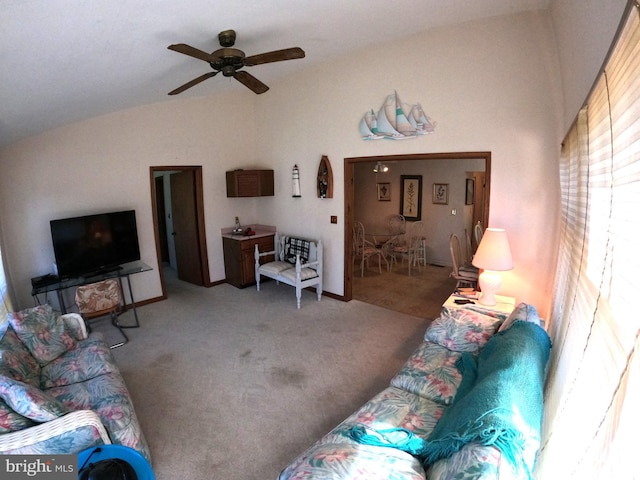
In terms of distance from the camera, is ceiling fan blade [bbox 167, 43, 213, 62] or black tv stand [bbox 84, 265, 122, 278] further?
black tv stand [bbox 84, 265, 122, 278]

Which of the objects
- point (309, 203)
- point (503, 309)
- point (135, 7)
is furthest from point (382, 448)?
point (309, 203)

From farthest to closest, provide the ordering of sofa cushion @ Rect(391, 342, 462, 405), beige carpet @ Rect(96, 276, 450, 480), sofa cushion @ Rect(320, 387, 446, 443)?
1. beige carpet @ Rect(96, 276, 450, 480)
2. sofa cushion @ Rect(391, 342, 462, 405)
3. sofa cushion @ Rect(320, 387, 446, 443)

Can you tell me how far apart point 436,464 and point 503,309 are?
2180 mm

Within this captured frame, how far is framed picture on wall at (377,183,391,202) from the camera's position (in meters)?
7.62

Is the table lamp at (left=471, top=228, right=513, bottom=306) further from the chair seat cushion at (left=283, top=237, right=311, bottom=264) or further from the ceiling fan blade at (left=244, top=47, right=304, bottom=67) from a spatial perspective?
the chair seat cushion at (left=283, top=237, right=311, bottom=264)

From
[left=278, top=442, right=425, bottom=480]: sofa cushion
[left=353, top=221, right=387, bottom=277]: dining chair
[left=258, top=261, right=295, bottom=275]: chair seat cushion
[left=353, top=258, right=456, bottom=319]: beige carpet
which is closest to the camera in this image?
[left=278, top=442, right=425, bottom=480]: sofa cushion

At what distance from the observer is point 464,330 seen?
264 centimetres

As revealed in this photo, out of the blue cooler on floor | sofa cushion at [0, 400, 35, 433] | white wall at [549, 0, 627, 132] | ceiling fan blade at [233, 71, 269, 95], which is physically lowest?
the blue cooler on floor

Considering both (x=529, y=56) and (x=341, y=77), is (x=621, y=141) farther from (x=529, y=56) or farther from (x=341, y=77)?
(x=341, y=77)

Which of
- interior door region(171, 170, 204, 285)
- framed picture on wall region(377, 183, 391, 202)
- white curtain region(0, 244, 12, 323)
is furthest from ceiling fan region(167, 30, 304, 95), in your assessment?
framed picture on wall region(377, 183, 391, 202)

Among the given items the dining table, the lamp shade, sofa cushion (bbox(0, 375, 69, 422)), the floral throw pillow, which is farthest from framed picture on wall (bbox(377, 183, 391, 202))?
sofa cushion (bbox(0, 375, 69, 422))

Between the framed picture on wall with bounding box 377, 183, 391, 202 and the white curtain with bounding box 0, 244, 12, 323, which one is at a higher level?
the framed picture on wall with bounding box 377, 183, 391, 202

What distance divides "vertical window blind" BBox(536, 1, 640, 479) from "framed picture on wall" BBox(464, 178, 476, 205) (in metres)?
5.32

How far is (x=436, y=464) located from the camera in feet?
4.74
